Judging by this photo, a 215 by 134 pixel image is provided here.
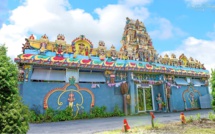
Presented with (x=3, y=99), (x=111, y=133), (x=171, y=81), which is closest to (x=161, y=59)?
(x=171, y=81)

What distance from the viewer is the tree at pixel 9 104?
3.52 meters

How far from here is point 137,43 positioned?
16203 millimetres

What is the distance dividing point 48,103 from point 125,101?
576 centimetres

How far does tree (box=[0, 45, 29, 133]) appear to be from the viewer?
352 cm

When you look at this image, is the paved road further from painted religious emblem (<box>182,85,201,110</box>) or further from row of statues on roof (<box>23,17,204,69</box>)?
painted religious emblem (<box>182,85,201,110</box>)

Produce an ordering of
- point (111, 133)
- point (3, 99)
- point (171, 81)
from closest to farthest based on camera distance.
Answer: point (3, 99) → point (111, 133) → point (171, 81)

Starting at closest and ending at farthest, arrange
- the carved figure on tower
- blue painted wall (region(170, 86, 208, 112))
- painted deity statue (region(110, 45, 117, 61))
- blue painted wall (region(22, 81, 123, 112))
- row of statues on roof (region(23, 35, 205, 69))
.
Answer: blue painted wall (region(22, 81, 123, 112)) < row of statues on roof (region(23, 35, 205, 69)) < the carved figure on tower < painted deity statue (region(110, 45, 117, 61)) < blue painted wall (region(170, 86, 208, 112))

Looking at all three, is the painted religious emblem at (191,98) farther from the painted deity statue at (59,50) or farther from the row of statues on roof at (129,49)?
the painted deity statue at (59,50)

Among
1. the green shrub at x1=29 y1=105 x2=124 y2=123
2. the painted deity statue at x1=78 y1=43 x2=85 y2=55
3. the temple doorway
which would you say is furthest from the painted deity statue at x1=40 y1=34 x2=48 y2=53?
the temple doorway

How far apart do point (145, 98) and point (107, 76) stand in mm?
4313

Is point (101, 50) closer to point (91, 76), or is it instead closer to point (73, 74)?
point (91, 76)

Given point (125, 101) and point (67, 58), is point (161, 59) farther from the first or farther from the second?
point (67, 58)

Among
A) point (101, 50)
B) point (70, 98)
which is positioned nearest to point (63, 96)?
point (70, 98)

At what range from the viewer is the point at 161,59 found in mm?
16828
